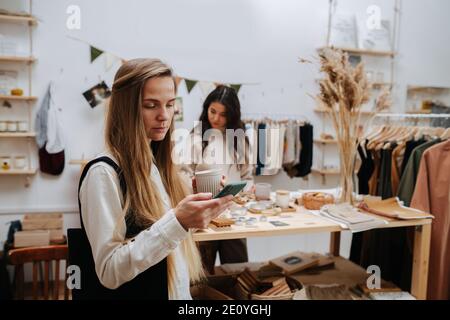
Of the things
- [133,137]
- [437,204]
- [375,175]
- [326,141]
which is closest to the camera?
[133,137]

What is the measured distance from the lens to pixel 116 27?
317 centimetres

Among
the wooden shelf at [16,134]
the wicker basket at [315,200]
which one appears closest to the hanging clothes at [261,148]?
the wicker basket at [315,200]

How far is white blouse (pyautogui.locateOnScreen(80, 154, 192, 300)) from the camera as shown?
957 mm

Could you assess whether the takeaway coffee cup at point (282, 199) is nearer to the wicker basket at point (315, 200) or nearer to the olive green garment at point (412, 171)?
the wicker basket at point (315, 200)

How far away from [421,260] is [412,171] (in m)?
0.54

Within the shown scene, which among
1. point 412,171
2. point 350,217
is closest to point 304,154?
point 412,171

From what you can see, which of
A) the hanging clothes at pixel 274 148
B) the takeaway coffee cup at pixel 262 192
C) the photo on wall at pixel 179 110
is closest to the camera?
the takeaway coffee cup at pixel 262 192

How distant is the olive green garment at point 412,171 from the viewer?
7.17 feet

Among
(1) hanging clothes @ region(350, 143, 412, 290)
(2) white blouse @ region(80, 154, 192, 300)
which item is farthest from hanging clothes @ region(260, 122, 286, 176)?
(2) white blouse @ region(80, 154, 192, 300)

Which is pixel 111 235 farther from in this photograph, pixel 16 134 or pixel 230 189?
pixel 16 134

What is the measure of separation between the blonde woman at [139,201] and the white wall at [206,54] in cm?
191

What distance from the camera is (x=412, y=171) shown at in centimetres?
219

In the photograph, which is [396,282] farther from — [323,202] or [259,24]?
[259,24]
